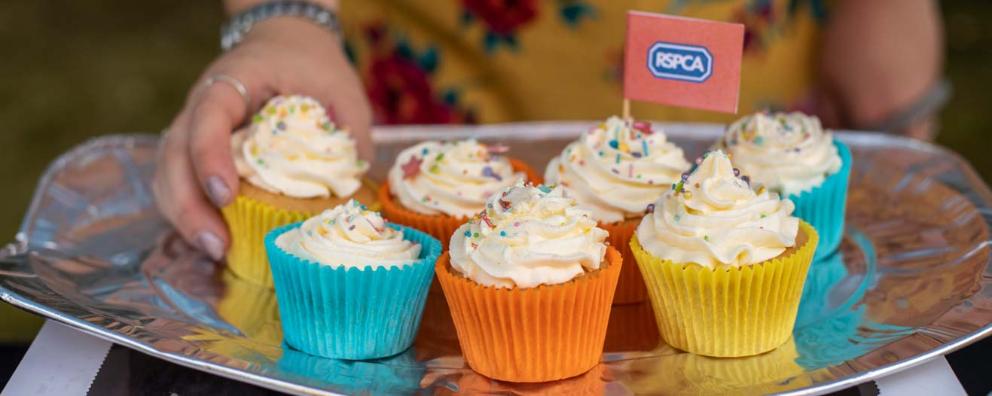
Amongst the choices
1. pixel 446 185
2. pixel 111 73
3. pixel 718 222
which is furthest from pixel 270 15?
pixel 111 73

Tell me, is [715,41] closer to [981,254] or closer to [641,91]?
[641,91]

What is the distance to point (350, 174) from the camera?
2756 mm

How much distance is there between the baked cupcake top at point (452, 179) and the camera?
8.47ft

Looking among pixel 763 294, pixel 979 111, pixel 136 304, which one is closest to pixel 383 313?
pixel 136 304

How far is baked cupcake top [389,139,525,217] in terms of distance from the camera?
2.58 m

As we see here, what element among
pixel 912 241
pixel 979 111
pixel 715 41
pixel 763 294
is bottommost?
pixel 979 111

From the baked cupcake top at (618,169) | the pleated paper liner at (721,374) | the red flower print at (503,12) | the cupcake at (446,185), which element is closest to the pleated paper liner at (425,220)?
the cupcake at (446,185)

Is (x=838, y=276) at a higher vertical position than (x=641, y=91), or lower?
lower

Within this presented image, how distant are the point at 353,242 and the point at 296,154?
533 millimetres

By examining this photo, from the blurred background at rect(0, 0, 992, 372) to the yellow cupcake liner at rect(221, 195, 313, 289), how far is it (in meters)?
3.18

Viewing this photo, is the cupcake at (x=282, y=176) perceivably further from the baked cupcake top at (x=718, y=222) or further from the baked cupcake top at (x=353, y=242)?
the baked cupcake top at (x=718, y=222)

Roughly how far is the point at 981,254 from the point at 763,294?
59cm

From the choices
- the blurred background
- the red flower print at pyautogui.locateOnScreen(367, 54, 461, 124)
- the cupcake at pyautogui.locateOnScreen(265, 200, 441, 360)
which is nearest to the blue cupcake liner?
the cupcake at pyautogui.locateOnScreen(265, 200, 441, 360)

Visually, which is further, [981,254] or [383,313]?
[981,254]
